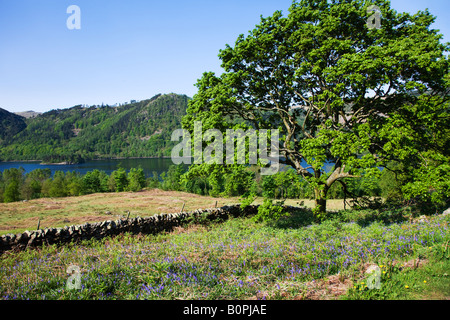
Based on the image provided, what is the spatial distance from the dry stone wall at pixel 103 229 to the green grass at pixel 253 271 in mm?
1530

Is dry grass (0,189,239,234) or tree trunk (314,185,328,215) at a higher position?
tree trunk (314,185,328,215)

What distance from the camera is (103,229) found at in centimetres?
1423

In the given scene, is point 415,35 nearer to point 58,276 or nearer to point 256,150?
point 256,150

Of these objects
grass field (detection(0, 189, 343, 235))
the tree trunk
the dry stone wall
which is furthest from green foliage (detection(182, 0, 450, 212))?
grass field (detection(0, 189, 343, 235))

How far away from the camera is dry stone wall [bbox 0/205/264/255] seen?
11.8 metres

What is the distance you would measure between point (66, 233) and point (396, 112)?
64.7 ft

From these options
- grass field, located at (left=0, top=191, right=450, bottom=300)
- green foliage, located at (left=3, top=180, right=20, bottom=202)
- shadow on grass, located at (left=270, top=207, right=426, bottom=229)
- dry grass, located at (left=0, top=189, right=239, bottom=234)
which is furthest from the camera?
green foliage, located at (left=3, top=180, right=20, bottom=202)

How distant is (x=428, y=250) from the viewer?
7.12m

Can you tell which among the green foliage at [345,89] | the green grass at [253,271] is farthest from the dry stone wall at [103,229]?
the green foliage at [345,89]

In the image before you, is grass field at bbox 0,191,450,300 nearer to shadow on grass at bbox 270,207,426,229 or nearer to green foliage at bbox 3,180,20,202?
shadow on grass at bbox 270,207,426,229

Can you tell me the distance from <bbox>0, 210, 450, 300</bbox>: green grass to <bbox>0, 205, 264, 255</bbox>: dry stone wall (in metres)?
1.53

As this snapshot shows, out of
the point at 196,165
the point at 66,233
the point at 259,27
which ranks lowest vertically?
the point at 66,233
